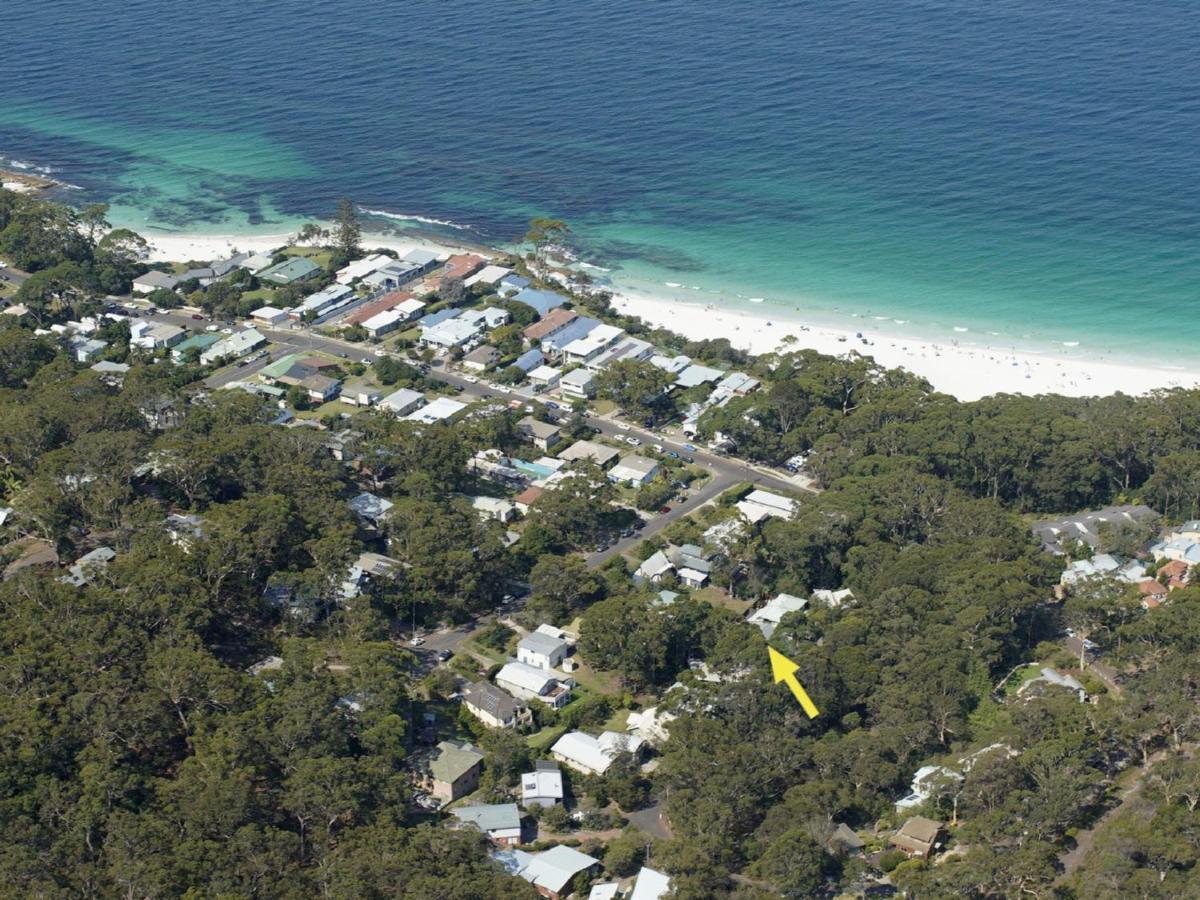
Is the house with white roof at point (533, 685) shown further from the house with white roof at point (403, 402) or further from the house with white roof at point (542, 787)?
the house with white roof at point (403, 402)

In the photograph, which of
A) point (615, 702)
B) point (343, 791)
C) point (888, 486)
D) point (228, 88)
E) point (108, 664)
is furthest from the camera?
point (228, 88)

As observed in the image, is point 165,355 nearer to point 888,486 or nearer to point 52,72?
point 888,486

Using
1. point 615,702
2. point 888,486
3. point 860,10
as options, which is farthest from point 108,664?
point 860,10

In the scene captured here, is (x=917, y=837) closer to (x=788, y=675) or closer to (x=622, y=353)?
(x=788, y=675)

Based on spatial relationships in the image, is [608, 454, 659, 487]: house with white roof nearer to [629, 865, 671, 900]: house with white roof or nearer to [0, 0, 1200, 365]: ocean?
[0, 0, 1200, 365]: ocean

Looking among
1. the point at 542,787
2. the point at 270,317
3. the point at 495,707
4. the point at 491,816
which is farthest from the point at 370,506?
the point at 270,317
